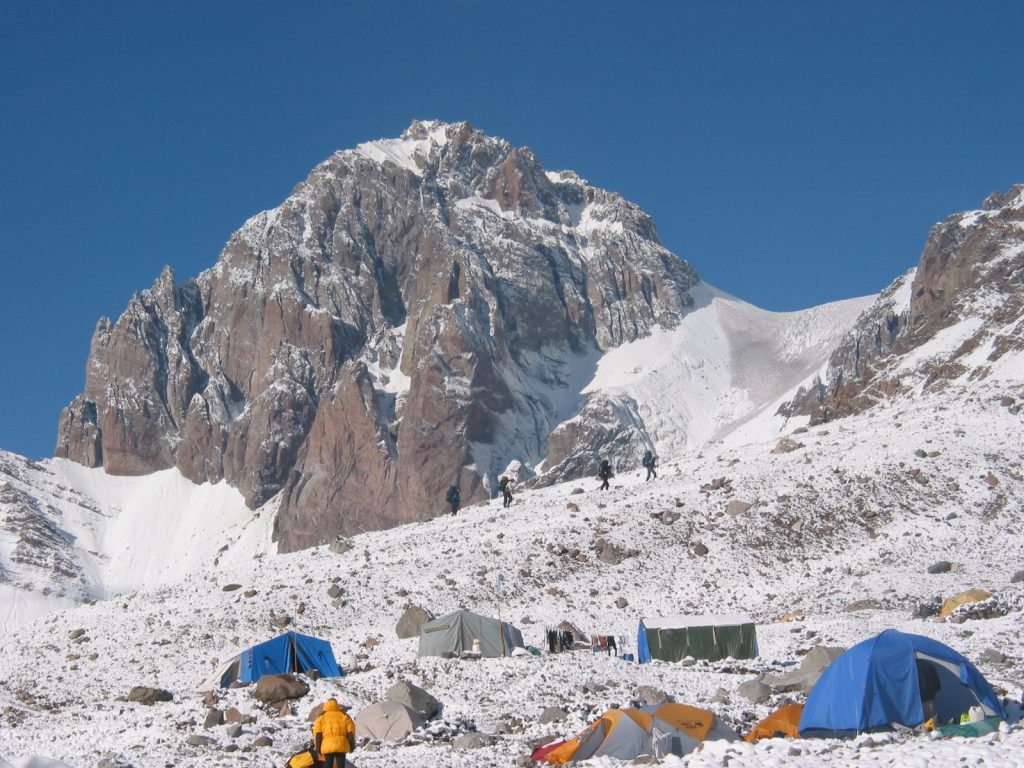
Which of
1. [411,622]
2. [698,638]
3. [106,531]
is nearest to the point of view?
[698,638]

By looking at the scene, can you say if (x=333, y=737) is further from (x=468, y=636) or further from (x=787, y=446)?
(x=787, y=446)

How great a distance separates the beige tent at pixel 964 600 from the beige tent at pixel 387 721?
19120 millimetres

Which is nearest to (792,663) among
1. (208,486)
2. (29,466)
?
(208,486)

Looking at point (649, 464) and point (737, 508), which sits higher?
point (649, 464)

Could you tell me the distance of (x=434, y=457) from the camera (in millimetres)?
163250

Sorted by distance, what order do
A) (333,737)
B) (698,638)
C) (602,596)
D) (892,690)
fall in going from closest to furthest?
(333,737)
(892,690)
(698,638)
(602,596)

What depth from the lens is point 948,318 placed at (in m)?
104

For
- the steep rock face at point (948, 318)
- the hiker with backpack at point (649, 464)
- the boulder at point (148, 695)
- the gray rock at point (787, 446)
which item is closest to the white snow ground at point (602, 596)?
the gray rock at point (787, 446)

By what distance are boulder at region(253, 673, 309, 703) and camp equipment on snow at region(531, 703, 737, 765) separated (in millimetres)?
9634

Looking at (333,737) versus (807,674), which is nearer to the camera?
(333,737)

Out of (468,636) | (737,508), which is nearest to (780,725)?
(468,636)

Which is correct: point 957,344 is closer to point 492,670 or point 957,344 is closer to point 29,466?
point 492,670

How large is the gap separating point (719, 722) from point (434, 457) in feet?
462

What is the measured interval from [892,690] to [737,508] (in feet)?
99.9
